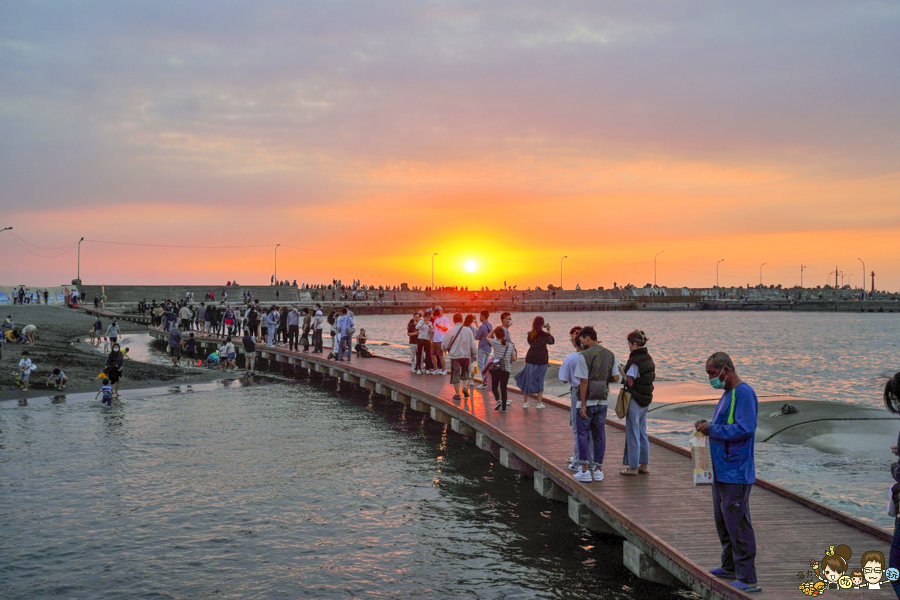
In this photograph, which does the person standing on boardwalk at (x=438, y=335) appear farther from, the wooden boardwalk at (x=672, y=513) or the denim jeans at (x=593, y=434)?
the denim jeans at (x=593, y=434)

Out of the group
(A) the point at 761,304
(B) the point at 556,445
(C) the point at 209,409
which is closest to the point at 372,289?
(A) the point at 761,304

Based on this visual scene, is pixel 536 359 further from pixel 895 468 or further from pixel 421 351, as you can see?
pixel 421 351

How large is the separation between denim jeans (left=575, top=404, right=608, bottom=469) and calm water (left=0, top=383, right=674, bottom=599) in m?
1.32

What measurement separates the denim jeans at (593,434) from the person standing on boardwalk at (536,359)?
270cm

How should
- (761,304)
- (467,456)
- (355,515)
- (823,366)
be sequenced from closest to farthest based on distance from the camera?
(355,515) → (467,456) → (823,366) → (761,304)

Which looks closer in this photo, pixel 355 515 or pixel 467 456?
pixel 355 515

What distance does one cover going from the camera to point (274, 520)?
454 inches

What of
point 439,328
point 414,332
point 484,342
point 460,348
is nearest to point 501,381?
point 460,348

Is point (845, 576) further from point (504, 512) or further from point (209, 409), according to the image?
point (209, 409)

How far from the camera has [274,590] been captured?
890cm

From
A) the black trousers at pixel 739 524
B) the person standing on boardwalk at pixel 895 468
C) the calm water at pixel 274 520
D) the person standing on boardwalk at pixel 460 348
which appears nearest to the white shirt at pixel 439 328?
the person standing on boardwalk at pixel 460 348

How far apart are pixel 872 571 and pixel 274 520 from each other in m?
8.49

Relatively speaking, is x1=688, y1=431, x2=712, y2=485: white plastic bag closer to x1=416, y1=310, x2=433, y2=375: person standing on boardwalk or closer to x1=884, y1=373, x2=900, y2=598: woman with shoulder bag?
x1=884, y1=373, x2=900, y2=598: woman with shoulder bag

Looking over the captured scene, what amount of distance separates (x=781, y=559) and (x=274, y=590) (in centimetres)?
596
